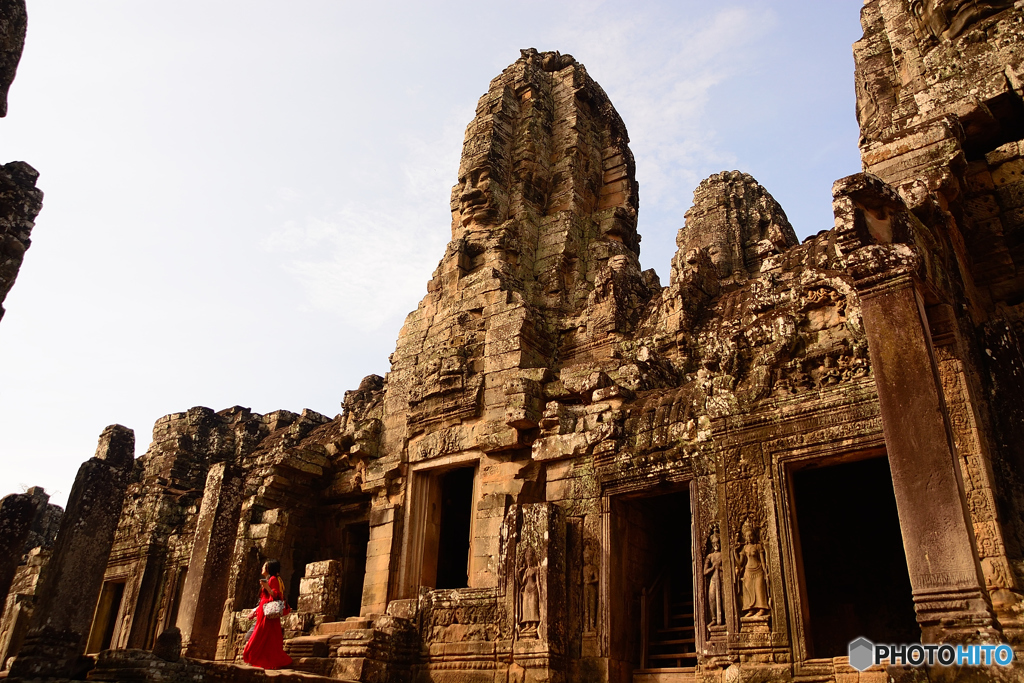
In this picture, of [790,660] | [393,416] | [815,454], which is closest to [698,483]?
[815,454]

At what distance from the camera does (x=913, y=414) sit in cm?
605

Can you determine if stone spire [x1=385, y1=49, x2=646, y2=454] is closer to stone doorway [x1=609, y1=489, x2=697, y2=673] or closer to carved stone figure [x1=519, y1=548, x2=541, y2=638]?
stone doorway [x1=609, y1=489, x2=697, y2=673]

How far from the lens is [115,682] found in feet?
24.8

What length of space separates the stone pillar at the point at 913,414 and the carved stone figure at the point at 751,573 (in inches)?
97.3

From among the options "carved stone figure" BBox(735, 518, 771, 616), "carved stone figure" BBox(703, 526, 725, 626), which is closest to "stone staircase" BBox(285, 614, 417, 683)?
"carved stone figure" BBox(703, 526, 725, 626)

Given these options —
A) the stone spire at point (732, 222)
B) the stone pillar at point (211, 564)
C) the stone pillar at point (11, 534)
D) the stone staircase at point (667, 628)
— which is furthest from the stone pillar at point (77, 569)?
the stone spire at point (732, 222)

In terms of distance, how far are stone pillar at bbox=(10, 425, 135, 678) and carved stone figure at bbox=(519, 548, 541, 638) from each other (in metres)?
5.17

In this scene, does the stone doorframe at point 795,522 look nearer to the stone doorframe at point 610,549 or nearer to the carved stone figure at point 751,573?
the carved stone figure at point 751,573

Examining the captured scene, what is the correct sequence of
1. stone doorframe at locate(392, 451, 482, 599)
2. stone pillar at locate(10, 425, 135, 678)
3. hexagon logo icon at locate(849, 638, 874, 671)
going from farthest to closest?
stone doorframe at locate(392, 451, 482, 599), stone pillar at locate(10, 425, 135, 678), hexagon logo icon at locate(849, 638, 874, 671)

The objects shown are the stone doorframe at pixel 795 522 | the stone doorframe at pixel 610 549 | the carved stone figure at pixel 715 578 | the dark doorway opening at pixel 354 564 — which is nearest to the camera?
the stone doorframe at pixel 795 522

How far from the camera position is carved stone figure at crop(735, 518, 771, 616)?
26.1 ft

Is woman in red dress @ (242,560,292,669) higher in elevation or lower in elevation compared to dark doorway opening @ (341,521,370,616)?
lower

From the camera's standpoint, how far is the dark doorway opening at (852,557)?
11.0 meters

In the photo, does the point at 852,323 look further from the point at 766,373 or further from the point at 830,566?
the point at 830,566
